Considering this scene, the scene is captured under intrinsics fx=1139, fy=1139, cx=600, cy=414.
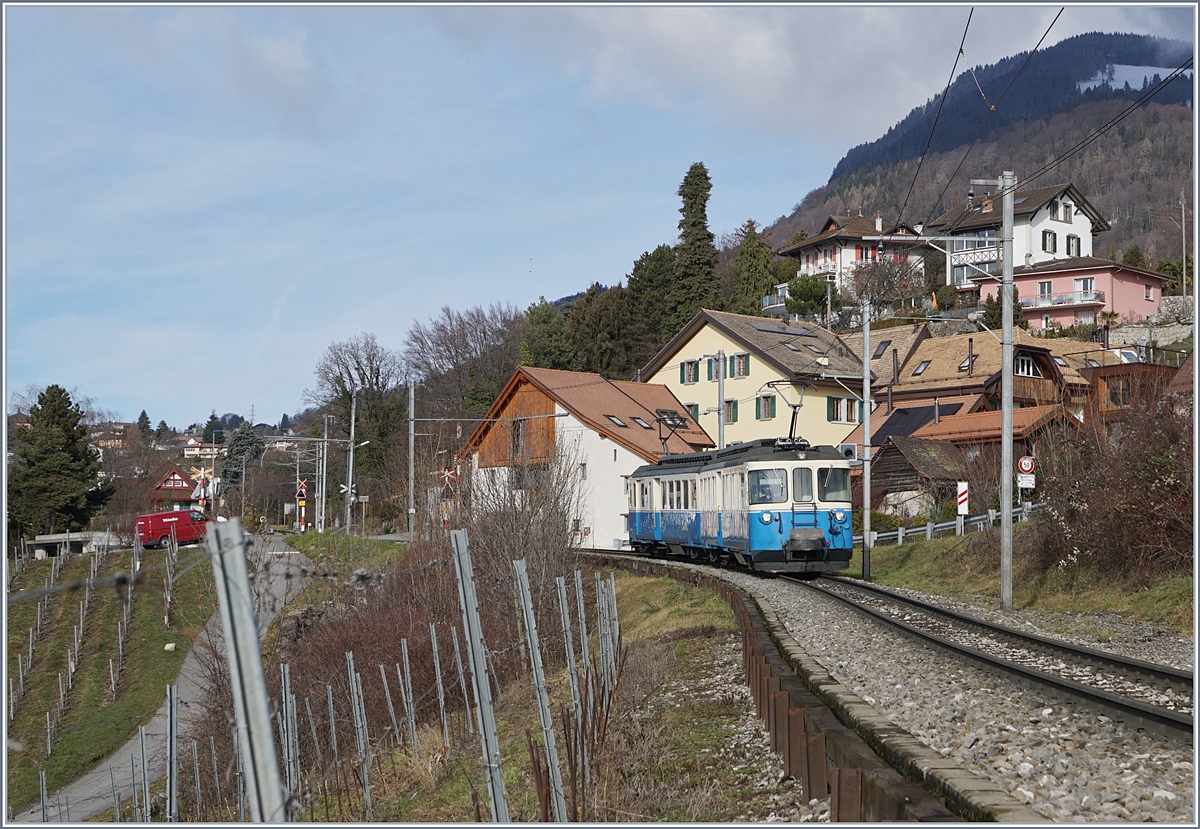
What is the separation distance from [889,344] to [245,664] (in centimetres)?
5749

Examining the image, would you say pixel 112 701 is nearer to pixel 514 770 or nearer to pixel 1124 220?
pixel 514 770

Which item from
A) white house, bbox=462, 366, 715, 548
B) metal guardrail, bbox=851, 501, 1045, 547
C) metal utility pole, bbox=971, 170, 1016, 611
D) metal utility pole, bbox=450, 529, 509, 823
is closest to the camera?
metal utility pole, bbox=450, 529, 509, 823

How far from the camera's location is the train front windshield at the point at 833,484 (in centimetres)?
2455

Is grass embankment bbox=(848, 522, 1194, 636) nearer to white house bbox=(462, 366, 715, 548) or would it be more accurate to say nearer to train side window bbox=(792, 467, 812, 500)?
train side window bbox=(792, 467, 812, 500)

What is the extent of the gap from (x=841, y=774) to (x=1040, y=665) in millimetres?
6299

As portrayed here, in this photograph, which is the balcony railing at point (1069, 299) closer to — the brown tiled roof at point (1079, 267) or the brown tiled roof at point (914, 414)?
the brown tiled roof at point (1079, 267)

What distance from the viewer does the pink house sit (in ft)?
232

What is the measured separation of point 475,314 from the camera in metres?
85.4

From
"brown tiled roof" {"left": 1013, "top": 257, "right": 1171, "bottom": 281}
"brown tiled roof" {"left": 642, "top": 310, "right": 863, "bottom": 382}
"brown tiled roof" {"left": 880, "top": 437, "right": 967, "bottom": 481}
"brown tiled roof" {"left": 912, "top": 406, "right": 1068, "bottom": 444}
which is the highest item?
"brown tiled roof" {"left": 1013, "top": 257, "right": 1171, "bottom": 281}

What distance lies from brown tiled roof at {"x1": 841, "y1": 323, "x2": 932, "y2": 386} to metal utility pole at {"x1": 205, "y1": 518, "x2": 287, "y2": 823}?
173ft

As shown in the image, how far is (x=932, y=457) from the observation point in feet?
131

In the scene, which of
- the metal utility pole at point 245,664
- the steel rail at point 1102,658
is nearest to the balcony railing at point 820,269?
the steel rail at point 1102,658

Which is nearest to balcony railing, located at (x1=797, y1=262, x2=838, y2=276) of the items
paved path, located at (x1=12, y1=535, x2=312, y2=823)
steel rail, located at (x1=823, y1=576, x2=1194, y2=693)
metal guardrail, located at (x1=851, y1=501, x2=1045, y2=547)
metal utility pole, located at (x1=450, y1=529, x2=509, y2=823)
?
metal guardrail, located at (x1=851, y1=501, x2=1045, y2=547)

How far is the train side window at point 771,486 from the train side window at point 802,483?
0.65ft
